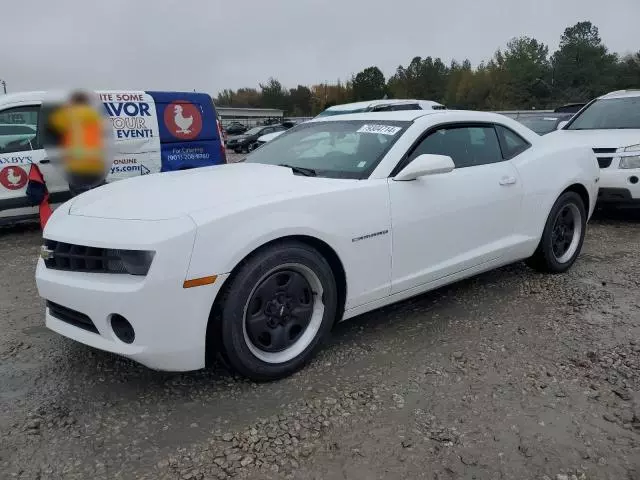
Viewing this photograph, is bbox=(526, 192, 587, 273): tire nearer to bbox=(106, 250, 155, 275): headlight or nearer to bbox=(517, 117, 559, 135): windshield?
bbox=(106, 250, 155, 275): headlight

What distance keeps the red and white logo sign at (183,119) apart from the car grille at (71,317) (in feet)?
15.6

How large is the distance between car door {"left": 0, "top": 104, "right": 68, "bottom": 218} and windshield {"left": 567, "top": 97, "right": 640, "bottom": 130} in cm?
715

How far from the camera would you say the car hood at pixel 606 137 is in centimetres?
647

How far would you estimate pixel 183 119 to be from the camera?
7.30 m

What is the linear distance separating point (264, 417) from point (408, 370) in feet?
2.87

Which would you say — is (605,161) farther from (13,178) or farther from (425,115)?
(13,178)

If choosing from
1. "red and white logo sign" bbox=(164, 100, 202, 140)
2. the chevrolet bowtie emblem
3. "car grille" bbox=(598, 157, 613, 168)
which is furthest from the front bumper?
"car grille" bbox=(598, 157, 613, 168)

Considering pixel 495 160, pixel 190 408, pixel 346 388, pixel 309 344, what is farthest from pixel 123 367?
pixel 495 160

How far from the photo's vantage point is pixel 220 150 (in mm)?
7742

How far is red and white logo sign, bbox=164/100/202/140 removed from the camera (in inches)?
281

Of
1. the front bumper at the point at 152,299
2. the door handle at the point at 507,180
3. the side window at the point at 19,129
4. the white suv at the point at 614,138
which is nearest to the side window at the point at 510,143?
the door handle at the point at 507,180

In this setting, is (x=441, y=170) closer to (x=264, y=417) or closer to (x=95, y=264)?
(x=264, y=417)

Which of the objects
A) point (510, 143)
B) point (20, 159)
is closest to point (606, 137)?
point (510, 143)

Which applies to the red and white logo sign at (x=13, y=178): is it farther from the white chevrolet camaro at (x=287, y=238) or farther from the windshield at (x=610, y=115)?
the windshield at (x=610, y=115)
